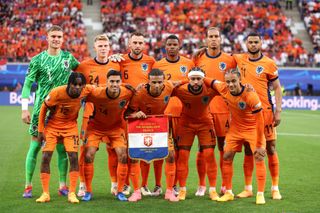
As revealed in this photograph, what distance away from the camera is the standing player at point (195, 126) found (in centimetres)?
873

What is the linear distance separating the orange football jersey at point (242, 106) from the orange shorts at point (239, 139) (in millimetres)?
61

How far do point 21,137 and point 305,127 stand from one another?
10012 mm

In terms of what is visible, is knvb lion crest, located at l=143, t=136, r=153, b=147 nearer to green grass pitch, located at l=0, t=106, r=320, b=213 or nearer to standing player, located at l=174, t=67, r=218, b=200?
standing player, located at l=174, t=67, r=218, b=200

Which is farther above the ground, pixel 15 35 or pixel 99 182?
pixel 15 35

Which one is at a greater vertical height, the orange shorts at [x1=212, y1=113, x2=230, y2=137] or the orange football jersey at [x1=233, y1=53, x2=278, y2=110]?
the orange football jersey at [x1=233, y1=53, x2=278, y2=110]

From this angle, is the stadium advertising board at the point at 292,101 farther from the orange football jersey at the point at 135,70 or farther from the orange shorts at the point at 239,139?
the orange shorts at the point at 239,139

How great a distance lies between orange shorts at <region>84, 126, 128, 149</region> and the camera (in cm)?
871

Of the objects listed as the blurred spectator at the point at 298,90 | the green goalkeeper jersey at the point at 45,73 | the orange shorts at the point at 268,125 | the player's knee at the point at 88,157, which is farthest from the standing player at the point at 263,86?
the blurred spectator at the point at 298,90

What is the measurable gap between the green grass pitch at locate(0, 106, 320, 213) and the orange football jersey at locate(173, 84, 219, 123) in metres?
1.18

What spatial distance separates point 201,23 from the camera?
3722cm

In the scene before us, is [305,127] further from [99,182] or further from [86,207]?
[86,207]

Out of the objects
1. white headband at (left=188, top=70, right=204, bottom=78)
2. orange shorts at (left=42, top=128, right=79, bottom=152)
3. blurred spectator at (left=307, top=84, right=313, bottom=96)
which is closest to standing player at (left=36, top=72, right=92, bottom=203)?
orange shorts at (left=42, top=128, right=79, bottom=152)

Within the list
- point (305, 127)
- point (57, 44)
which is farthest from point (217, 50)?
point (305, 127)

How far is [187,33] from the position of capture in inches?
1415
